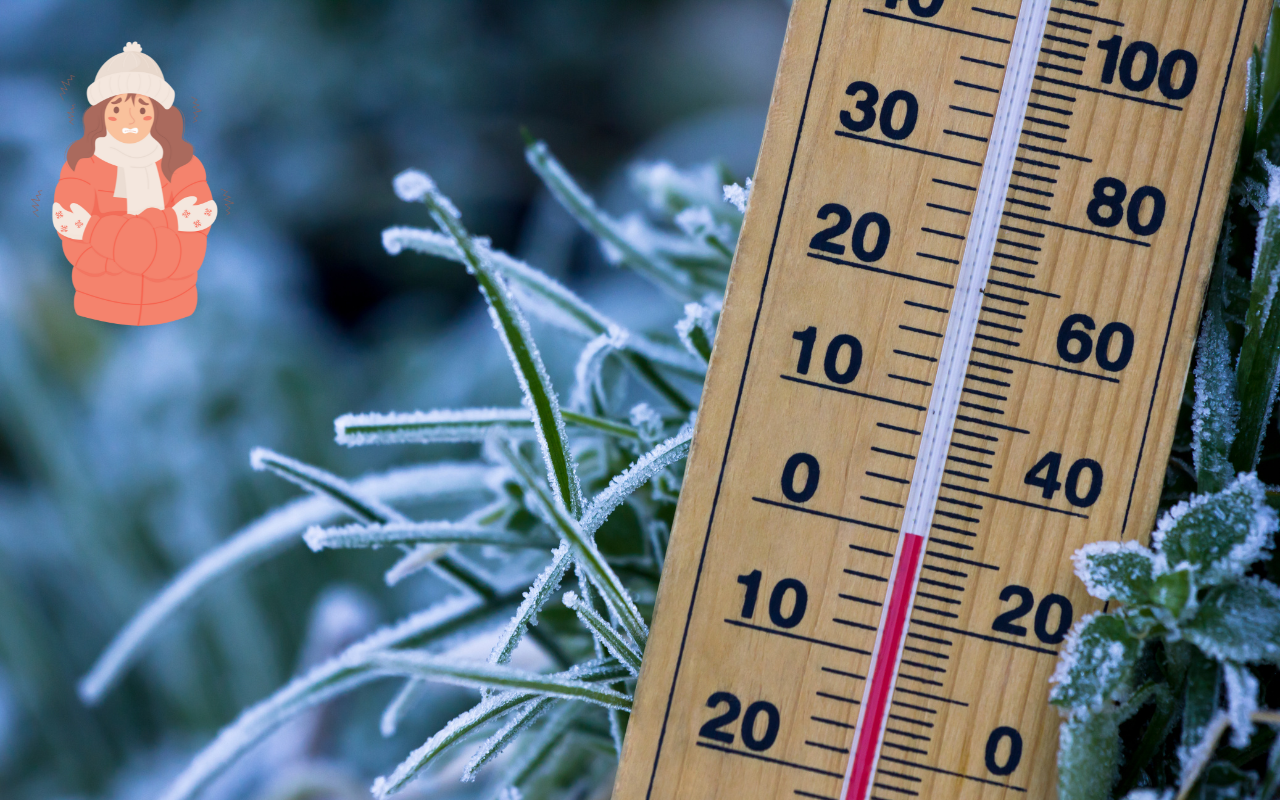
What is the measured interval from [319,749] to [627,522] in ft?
1.07

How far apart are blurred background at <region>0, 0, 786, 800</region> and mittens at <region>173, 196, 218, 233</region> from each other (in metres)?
0.24

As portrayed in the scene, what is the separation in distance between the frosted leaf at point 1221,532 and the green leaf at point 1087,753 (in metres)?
0.05

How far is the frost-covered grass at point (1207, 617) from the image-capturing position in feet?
0.86

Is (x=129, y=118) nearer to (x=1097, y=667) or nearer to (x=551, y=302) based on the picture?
(x=551, y=302)

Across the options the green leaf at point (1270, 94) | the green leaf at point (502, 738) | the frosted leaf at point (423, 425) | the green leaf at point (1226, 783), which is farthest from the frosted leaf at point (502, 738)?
the green leaf at point (1270, 94)

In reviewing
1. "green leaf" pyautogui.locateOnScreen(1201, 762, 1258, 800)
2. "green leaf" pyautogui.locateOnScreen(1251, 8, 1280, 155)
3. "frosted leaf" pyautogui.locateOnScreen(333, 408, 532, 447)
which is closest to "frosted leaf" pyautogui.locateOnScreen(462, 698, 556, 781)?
"frosted leaf" pyautogui.locateOnScreen(333, 408, 532, 447)

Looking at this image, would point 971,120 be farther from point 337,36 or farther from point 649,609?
point 337,36

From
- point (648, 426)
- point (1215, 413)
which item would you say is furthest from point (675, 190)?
point (1215, 413)

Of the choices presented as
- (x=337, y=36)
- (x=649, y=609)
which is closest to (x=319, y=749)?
(x=649, y=609)

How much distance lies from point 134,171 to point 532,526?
289 mm

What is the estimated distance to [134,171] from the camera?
0.46 metres

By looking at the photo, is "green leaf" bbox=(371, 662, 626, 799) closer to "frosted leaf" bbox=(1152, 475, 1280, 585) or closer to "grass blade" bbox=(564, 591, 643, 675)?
"grass blade" bbox=(564, 591, 643, 675)

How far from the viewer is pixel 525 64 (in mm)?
1134

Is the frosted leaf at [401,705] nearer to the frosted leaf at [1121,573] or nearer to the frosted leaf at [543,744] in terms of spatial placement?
the frosted leaf at [543,744]
